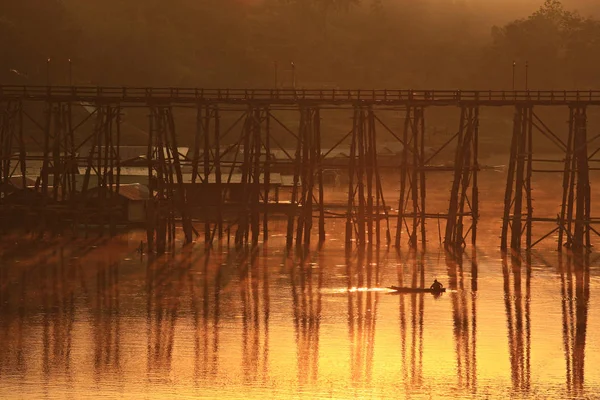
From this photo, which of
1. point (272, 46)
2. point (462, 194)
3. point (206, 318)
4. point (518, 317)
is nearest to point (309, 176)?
point (462, 194)

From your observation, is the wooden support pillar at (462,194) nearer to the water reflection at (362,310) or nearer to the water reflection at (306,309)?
the water reflection at (362,310)

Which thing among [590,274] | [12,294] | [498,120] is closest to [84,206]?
[12,294]

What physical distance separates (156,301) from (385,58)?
118597mm

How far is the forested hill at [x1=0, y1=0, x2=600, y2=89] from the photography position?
12975 cm

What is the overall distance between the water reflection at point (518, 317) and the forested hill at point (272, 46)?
70.9 metres

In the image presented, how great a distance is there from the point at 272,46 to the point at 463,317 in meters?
117

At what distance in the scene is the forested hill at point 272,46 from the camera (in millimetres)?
129750

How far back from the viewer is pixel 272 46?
512ft

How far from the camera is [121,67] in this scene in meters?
133

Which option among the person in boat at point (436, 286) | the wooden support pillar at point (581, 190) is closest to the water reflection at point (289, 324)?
Result: the person in boat at point (436, 286)

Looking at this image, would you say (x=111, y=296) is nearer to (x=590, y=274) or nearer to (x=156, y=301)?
(x=156, y=301)

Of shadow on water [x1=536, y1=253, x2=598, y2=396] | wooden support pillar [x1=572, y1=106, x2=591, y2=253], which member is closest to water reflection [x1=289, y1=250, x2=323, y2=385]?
shadow on water [x1=536, y1=253, x2=598, y2=396]

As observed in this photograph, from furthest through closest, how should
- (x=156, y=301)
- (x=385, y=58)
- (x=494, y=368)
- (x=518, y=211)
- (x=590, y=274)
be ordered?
(x=385, y=58)
(x=518, y=211)
(x=590, y=274)
(x=156, y=301)
(x=494, y=368)

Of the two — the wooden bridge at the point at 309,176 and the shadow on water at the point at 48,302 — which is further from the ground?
the wooden bridge at the point at 309,176
